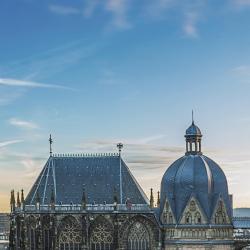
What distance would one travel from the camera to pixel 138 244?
101 metres

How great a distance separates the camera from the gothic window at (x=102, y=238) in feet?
334

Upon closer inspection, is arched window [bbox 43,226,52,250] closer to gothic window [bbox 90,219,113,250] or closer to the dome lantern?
gothic window [bbox 90,219,113,250]

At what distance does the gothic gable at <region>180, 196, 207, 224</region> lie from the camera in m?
99.1

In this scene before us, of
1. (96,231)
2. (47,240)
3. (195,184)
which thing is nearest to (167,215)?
(195,184)

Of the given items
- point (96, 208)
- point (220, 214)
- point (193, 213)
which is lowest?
point (220, 214)

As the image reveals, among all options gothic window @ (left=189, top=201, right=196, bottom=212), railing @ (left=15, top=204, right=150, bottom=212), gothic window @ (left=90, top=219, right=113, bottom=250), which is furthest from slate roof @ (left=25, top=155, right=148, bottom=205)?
gothic window @ (left=189, top=201, right=196, bottom=212)

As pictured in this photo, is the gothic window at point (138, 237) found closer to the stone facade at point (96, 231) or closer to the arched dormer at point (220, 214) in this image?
the stone facade at point (96, 231)

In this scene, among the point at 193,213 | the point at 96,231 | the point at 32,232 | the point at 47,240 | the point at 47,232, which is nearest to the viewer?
the point at 193,213

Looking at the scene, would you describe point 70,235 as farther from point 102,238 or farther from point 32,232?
point 32,232

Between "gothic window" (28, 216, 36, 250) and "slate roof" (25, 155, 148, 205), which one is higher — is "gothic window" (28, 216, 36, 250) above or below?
below

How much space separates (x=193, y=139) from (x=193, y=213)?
1038 centimetres

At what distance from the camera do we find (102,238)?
102m

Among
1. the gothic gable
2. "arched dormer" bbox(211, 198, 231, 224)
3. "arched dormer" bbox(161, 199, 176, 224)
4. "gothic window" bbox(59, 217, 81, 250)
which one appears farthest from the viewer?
"gothic window" bbox(59, 217, 81, 250)

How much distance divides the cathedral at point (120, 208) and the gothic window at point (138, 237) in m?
0.13
